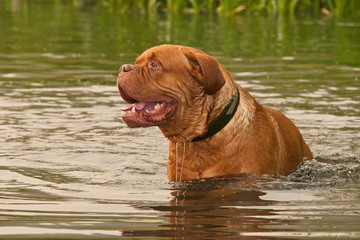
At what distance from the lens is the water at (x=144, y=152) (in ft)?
18.0

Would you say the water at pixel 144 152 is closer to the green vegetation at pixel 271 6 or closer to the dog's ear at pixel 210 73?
the dog's ear at pixel 210 73

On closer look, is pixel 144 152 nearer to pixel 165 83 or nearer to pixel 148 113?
pixel 148 113

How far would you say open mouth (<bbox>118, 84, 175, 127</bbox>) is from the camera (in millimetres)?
6715

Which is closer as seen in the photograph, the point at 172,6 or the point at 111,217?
the point at 111,217

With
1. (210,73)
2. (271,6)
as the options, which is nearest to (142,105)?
(210,73)

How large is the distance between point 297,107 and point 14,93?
450cm

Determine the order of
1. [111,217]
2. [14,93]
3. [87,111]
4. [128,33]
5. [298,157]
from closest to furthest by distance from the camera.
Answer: [111,217]
[298,157]
[87,111]
[14,93]
[128,33]

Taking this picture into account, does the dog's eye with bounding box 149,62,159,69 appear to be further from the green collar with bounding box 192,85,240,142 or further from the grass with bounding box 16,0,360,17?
the grass with bounding box 16,0,360,17

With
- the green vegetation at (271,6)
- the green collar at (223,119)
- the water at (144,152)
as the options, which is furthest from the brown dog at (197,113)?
the green vegetation at (271,6)

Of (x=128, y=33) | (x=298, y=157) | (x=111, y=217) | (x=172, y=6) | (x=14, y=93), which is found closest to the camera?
(x=111, y=217)

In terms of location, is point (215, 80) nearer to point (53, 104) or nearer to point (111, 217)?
point (111, 217)

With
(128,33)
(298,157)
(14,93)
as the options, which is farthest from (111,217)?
(128,33)

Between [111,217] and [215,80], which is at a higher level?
[215,80]

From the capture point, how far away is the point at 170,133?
6.95m
